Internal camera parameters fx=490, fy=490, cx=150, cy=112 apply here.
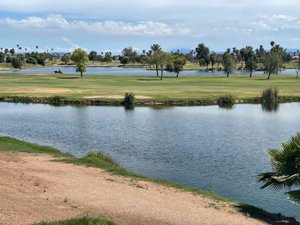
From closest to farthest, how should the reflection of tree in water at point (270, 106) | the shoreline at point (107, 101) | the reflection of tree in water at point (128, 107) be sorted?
the reflection of tree in water at point (128, 107), the reflection of tree in water at point (270, 106), the shoreline at point (107, 101)

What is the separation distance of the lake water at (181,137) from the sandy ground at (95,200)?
5355 millimetres

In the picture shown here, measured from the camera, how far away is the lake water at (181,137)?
33.0m

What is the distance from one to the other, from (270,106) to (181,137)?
38112 millimetres

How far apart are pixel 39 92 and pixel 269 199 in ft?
250

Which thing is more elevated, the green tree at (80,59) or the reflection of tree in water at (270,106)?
the green tree at (80,59)

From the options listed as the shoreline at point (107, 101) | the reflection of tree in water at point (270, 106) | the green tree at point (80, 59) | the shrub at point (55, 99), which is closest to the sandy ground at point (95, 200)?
the reflection of tree in water at point (270, 106)

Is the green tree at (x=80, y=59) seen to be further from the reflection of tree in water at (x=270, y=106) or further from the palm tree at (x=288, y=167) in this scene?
the palm tree at (x=288, y=167)

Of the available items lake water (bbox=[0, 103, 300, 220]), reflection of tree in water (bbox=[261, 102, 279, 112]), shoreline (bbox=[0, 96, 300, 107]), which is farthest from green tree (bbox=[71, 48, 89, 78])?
reflection of tree in water (bbox=[261, 102, 279, 112])

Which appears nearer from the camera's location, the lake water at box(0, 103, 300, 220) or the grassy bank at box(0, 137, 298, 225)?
the grassy bank at box(0, 137, 298, 225)

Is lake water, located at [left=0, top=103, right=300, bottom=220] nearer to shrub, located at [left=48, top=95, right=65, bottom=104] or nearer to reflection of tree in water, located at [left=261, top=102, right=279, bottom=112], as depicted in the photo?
reflection of tree in water, located at [left=261, top=102, right=279, bottom=112]

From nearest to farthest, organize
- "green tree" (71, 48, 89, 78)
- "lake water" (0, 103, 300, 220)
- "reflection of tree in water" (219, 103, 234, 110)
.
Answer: "lake water" (0, 103, 300, 220) < "reflection of tree in water" (219, 103, 234, 110) < "green tree" (71, 48, 89, 78)

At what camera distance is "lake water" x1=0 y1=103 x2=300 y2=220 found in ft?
108

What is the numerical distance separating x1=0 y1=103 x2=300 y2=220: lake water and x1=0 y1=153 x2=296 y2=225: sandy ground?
17.6 ft

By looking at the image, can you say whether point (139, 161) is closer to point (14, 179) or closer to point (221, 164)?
point (221, 164)
